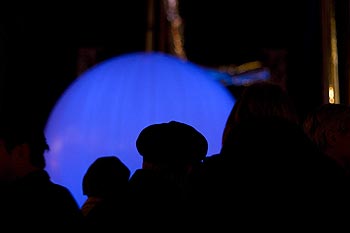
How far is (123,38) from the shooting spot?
947 centimetres

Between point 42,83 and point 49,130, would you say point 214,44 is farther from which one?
point 49,130

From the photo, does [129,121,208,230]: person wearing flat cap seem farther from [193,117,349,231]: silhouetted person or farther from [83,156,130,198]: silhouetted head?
[83,156,130,198]: silhouetted head

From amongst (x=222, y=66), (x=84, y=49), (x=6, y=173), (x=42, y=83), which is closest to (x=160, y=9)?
(x=84, y=49)

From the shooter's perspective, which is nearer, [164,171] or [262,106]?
[164,171]

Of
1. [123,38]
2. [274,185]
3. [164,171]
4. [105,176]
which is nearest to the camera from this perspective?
[274,185]

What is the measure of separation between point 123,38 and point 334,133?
23.9 feet

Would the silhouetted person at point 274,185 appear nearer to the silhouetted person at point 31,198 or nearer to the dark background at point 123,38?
the silhouetted person at point 31,198

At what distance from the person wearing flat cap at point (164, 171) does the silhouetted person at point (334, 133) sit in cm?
65

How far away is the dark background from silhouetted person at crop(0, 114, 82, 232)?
477cm

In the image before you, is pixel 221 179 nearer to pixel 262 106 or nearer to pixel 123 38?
pixel 262 106

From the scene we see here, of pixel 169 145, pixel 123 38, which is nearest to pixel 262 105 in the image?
pixel 169 145

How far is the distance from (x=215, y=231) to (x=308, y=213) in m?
0.30

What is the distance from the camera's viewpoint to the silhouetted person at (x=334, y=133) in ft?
8.24

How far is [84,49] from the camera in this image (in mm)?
8172
